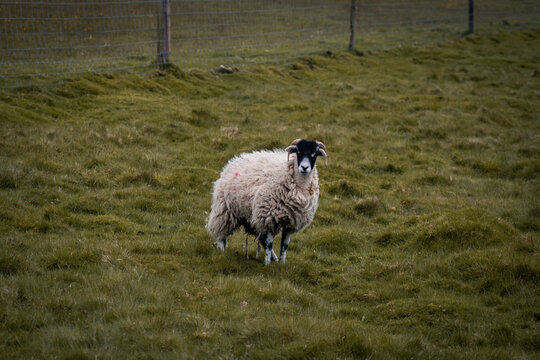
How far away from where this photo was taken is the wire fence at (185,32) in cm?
1605

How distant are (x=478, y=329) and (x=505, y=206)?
207 inches

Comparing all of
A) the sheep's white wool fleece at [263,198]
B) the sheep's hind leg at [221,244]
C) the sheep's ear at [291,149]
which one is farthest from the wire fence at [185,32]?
the sheep's ear at [291,149]

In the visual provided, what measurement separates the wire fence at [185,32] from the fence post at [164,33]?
0.11 ft

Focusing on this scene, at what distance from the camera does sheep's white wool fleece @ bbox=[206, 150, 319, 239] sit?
790cm

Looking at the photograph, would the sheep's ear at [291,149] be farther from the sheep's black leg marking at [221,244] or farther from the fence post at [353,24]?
the fence post at [353,24]

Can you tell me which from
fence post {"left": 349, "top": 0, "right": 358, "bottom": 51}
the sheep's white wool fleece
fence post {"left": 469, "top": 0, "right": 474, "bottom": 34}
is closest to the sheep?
the sheep's white wool fleece

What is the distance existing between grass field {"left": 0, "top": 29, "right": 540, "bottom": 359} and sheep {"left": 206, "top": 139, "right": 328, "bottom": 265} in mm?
437

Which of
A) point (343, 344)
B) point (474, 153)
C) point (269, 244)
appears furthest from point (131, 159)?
point (474, 153)

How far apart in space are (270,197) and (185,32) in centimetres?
1816

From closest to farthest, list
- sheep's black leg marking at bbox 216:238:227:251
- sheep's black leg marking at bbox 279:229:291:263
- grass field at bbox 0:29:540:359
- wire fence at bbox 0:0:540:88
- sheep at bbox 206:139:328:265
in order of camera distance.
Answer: grass field at bbox 0:29:540:359 < sheep at bbox 206:139:328:265 < sheep's black leg marking at bbox 279:229:291:263 < sheep's black leg marking at bbox 216:238:227:251 < wire fence at bbox 0:0:540:88

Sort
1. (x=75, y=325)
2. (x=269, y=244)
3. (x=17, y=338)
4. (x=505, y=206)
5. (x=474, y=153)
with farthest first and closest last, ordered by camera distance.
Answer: (x=474, y=153) < (x=505, y=206) < (x=269, y=244) < (x=75, y=325) < (x=17, y=338)

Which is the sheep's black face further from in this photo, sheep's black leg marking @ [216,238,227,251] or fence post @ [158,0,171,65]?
fence post @ [158,0,171,65]

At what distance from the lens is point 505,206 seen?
1056 cm

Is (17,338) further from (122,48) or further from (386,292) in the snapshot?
(122,48)
